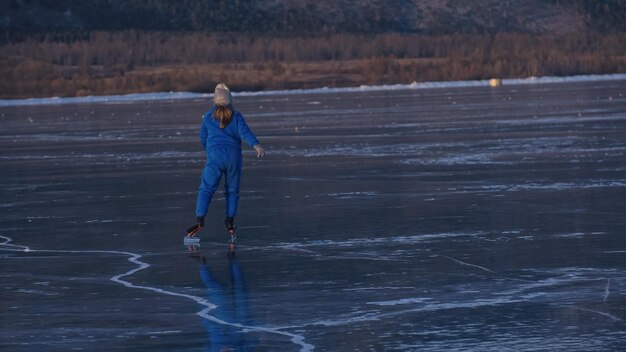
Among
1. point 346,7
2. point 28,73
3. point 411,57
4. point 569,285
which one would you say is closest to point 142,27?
point 346,7

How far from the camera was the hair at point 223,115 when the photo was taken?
14.1m

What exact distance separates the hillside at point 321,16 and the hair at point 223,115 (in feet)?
482

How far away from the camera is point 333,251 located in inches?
515

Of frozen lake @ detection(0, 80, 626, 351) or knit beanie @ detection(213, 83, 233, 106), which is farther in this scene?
knit beanie @ detection(213, 83, 233, 106)

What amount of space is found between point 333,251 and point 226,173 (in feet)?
5.52

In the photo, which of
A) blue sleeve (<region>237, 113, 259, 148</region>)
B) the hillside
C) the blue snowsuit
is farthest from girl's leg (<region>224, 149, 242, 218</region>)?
the hillside

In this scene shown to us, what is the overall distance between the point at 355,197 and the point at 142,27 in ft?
491

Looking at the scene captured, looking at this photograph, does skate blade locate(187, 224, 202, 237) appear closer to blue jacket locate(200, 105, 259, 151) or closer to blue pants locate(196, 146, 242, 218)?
blue pants locate(196, 146, 242, 218)

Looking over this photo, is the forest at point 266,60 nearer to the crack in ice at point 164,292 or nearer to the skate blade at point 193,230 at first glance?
the crack in ice at point 164,292

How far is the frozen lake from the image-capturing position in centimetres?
929

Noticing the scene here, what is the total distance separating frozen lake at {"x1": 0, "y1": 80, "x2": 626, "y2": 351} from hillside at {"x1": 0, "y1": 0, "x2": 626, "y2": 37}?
13799 centimetres

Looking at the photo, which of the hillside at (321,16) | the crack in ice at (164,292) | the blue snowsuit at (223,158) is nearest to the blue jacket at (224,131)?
the blue snowsuit at (223,158)

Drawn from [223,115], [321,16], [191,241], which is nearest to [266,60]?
[321,16]

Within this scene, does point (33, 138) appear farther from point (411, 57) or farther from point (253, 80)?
point (411, 57)
